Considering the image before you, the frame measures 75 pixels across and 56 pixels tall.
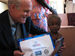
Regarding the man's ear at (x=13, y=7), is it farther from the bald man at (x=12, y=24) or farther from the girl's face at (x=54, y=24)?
the girl's face at (x=54, y=24)

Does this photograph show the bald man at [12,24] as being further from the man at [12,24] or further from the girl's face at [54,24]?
the girl's face at [54,24]

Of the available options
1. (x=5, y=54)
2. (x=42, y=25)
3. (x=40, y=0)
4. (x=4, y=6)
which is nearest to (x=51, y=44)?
(x=5, y=54)

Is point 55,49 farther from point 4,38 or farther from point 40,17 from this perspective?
point 40,17

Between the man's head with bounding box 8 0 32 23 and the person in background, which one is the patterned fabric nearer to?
the person in background

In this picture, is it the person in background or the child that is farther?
the person in background

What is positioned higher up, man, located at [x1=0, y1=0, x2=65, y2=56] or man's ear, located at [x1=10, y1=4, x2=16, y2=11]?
man's ear, located at [x1=10, y1=4, x2=16, y2=11]

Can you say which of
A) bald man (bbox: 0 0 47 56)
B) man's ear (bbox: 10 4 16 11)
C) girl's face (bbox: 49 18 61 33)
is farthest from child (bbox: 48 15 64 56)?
man's ear (bbox: 10 4 16 11)

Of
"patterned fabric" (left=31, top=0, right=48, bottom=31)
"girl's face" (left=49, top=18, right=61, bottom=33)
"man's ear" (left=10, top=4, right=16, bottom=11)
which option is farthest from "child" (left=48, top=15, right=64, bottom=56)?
"patterned fabric" (left=31, top=0, right=48, bottom=31)

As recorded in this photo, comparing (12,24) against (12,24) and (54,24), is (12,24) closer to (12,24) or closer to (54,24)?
(12,24)

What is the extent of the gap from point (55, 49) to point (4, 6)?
1729mm

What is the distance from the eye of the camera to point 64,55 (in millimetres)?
1727

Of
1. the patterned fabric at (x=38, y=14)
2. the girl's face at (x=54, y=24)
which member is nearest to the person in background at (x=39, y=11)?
the patterned fabric at (x=38, y=14)

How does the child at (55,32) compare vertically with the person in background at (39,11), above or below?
below

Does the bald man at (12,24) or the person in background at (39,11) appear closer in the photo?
the bald man at (12,24)
